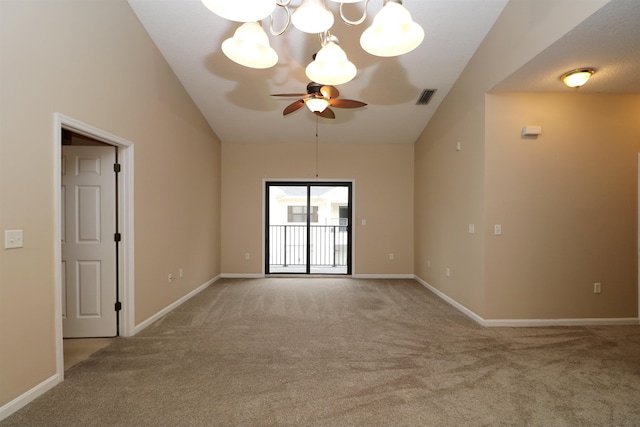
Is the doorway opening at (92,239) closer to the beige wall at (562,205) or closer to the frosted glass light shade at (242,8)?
the frosted glass light shade at (242,8)

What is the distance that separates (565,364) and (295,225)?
4.99 metres

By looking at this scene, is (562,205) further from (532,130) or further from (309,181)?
(309,181)

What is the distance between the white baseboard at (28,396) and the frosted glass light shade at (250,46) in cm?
252

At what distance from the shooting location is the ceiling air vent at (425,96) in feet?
14.6

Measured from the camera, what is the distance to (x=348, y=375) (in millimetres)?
2422

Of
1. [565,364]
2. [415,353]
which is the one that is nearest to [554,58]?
[565,364]

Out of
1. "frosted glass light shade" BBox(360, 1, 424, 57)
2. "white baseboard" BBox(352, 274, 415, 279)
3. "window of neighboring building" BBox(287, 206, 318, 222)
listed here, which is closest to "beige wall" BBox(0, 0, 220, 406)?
"frosted glass light shade" BBox(360, 1, 424, 57)

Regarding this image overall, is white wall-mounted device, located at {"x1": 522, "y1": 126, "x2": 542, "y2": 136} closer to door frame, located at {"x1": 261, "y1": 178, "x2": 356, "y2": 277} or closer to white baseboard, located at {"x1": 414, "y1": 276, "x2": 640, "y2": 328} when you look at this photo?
white baseboard, located at {"x1": 414, "y1": 276, "x2": 640, "y2": 328}

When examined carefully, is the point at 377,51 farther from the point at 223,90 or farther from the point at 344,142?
the point at 344,142

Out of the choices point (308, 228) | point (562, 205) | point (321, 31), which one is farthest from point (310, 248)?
point (321, 31)

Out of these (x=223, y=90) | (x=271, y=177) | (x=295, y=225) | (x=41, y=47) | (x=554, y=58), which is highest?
(x=223, y=90)

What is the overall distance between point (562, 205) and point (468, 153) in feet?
3.82

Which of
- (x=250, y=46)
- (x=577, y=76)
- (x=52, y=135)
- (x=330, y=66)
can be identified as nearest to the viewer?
(x=250, y=46)

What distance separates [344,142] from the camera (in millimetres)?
6148
